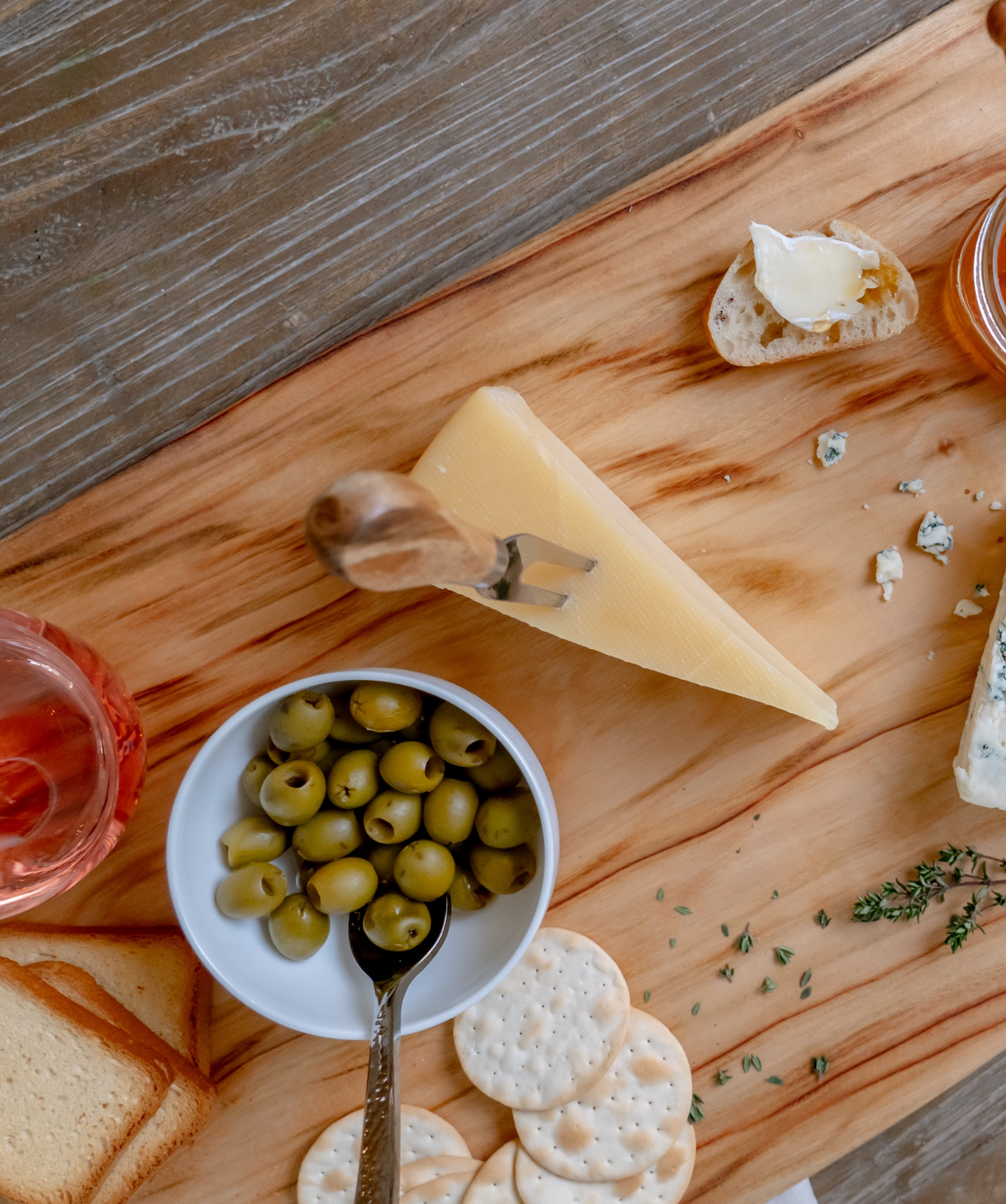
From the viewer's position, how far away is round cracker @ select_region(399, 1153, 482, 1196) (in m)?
1.07

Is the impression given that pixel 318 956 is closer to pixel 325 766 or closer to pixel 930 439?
pixel 325 766

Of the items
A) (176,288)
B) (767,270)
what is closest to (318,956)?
(176,288)

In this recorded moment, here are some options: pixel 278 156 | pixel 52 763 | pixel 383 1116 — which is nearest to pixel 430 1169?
pixel 383 1116

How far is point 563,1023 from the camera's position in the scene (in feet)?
3.50

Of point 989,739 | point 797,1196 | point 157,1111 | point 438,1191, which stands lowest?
point 797,1196

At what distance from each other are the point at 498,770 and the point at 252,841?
10.4 inches

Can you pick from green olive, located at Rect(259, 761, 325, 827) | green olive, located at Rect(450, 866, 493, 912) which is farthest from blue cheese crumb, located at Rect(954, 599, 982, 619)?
green olive, located at Rect(259, 761, 325, 827)

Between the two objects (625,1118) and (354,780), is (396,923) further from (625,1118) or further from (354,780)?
(625,1118)

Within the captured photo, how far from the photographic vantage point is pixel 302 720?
3.01 feet

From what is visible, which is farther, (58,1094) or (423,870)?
(58,1094)

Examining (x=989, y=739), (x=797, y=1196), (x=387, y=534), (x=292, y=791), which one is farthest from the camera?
(x=797, y=1196)

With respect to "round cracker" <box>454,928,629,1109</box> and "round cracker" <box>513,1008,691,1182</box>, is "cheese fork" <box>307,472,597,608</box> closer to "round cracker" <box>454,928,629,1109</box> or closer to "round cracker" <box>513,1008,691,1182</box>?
"round cracker" <box>454,928,629,1109</box>

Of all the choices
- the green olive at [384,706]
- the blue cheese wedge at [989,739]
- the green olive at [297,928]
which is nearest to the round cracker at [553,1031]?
the green olive at [297,928]

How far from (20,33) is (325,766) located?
91 cm
